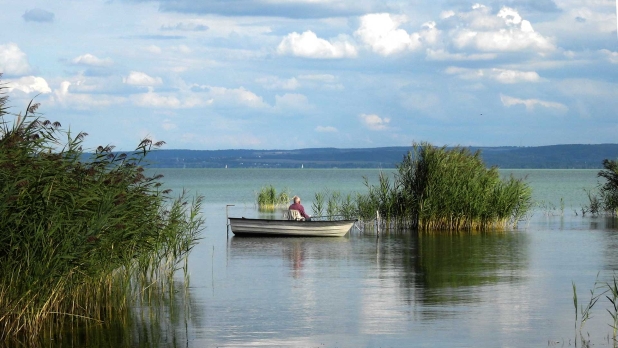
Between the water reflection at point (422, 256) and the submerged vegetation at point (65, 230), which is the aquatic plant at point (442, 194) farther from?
the submerged vegetation at point (65, 230)

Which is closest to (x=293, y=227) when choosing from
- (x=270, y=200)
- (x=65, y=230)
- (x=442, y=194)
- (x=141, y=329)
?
(x=442, y=194)

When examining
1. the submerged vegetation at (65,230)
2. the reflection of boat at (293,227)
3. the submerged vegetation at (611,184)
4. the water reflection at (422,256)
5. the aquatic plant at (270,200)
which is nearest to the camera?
the submerged vegetation at (65,230)

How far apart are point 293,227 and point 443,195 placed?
5023 millimetres

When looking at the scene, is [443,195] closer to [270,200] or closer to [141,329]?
[141,329]

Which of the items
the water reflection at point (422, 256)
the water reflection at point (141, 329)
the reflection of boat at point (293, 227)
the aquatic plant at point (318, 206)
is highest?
the aquatic plant at point (318, 206)

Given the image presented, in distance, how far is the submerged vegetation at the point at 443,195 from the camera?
3156 centimetres

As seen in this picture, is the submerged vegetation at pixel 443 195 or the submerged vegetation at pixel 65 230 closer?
the submerged vegetation at pixel 65 230

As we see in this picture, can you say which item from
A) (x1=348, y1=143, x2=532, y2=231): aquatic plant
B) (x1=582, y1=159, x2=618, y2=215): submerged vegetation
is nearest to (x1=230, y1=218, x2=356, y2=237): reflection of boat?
(x1=348, y1=143, x2=532, y2=231): aquatic plant

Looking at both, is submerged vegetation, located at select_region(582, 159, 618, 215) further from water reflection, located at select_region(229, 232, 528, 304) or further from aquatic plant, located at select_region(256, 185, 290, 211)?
aquatic plant, located at select_region(256, 185, 290, 211)

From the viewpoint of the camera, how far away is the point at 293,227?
30703mm

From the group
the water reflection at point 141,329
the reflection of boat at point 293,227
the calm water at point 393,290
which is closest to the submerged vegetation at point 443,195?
the calm water at point 393,290

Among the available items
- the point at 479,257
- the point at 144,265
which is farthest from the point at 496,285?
the point at 144,265

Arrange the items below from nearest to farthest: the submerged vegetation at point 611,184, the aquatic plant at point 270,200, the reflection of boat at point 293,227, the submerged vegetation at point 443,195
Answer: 1. the reflection of boat at point 293,227
2. the submerged vegetation at point 443,195
3. the submerged vegetation at point 611,184
4. the aquatic plant at point 270,200

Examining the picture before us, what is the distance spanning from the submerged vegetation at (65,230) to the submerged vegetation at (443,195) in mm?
16791
